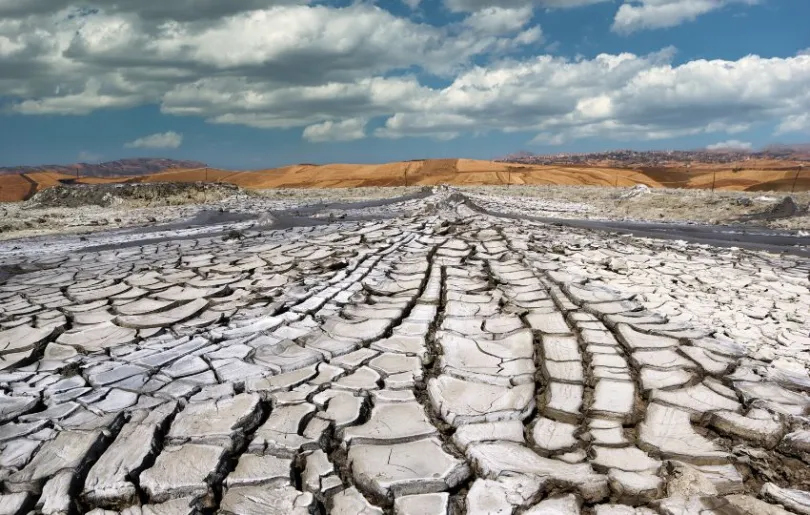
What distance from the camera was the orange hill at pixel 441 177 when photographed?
2200 cm

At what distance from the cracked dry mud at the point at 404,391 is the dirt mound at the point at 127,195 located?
8.95 meters

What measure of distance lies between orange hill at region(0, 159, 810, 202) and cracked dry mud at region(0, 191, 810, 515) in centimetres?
1690

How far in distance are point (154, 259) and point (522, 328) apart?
3.77m

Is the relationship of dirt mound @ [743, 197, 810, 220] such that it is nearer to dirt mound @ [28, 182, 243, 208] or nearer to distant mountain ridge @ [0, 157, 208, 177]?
dirt mound @ [28, 182, 243, 208]

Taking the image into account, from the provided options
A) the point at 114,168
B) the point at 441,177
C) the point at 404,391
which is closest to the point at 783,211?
the point at 404,391

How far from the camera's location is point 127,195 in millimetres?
13102

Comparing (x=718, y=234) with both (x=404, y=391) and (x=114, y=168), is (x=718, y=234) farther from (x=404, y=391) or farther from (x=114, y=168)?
(x=114, y=168)

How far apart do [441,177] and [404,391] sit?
22368mm

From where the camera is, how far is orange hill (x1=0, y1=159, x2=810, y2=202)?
22.0 m

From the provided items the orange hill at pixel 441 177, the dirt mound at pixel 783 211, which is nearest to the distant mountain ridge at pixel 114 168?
the orange hill at pixel 441 177

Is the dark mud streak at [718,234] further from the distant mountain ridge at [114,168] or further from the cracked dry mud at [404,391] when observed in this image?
the distant mountain ridge at [114,168]

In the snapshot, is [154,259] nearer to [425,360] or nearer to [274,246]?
[274,246]

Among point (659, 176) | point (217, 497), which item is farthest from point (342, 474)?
point (659, 176)

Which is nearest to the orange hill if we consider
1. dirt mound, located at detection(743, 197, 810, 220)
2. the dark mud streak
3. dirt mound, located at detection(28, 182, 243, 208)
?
dirt mound, located at detection(28, 182, 243, 208)
